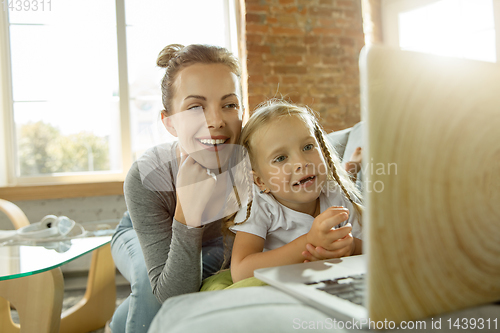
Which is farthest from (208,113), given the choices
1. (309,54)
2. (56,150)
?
(56,150)

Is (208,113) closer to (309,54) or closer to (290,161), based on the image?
(290,161)

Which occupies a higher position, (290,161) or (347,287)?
(290,161)

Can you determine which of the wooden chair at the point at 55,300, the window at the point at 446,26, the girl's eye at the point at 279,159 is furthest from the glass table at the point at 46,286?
the window at the point at 446,26

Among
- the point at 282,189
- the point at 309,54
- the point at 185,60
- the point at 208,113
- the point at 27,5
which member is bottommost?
the point at 282,189

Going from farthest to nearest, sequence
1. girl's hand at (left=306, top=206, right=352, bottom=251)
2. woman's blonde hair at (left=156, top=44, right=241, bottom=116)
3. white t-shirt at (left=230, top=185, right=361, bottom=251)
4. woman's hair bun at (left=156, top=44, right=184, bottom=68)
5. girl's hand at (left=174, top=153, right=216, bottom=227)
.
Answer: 1. woman's hair bun at (left=156, top=44, right=184, bottom=68)
2. woman's blonde hair at (left=156, top=44, right=241, bottom=116)
3. white t-shirt at (left=230, top=185, right=361, bottom=251)
4. girl's hand at (left=174, top=153, right=216, bottom=227)
5. girl's hand at (left=306, top=206, right=352, bottom=251)

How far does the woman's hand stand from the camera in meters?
0.66

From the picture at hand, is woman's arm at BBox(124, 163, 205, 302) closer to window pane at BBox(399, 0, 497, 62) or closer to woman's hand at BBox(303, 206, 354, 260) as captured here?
woman's hand at BBox(303, 206, 354, 260)

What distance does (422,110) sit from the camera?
292 mm

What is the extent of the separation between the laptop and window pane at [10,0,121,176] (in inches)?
113

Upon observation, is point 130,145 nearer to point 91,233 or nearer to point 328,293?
point 91,233

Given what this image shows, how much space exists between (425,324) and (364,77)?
8.1 inches

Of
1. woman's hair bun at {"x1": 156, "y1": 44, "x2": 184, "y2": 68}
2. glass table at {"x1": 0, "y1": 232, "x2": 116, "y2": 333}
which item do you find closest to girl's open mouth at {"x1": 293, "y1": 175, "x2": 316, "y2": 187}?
woman's hair bun at {"x1": 156, "y1": 44, "x2": 184, "y2": 68}

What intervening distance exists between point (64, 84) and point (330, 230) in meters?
2.78

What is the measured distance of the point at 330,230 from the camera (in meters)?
0.68
